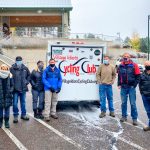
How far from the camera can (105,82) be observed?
1215 centimetres

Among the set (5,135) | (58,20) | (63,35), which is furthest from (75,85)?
(58,20)

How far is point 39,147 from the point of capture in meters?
8.59

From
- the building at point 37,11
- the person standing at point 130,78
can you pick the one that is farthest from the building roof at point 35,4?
the person standing at point 130,78

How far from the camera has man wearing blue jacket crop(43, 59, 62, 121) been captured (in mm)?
11789

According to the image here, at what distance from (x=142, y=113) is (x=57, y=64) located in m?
3.18

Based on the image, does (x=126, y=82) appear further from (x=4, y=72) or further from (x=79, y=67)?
(x=4, y=72)

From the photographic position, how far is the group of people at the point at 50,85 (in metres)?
10.5

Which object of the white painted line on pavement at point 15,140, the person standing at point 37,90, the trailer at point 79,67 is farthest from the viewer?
the trailer at point 79,67

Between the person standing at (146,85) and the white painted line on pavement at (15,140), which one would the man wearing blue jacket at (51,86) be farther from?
the person standing at (146,85)

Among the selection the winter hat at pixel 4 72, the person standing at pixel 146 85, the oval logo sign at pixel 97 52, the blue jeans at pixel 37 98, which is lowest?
the blue jeans at pixel 37 98

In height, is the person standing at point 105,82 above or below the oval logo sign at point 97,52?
below

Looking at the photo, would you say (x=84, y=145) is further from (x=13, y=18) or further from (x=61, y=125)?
(x=13, y=18)

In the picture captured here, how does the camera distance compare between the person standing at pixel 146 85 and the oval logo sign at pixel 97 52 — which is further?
the oval logo sign at pixel 97 52

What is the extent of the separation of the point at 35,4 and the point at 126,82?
3286cm
